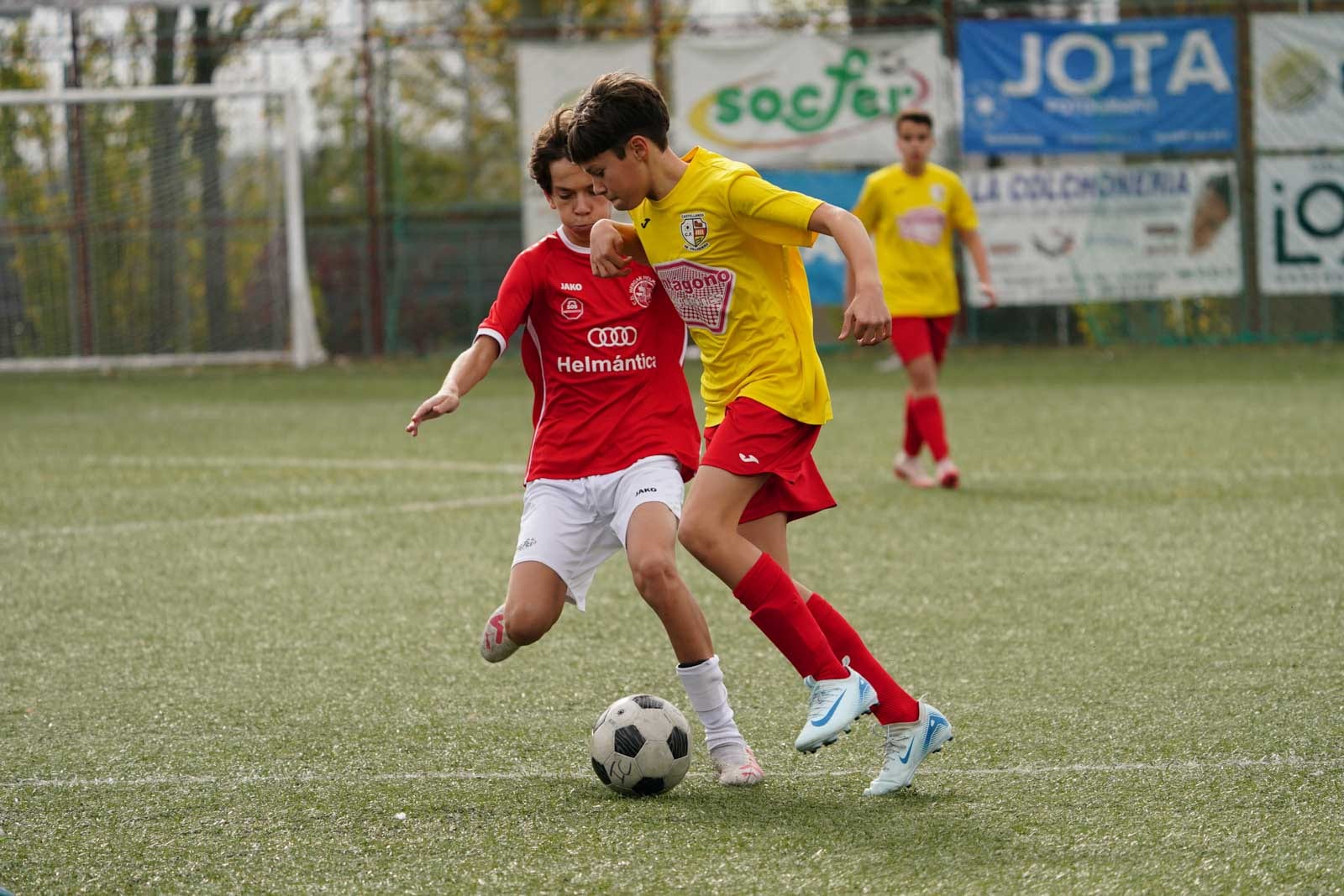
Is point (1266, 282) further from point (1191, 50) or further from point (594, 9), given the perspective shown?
point (594, 9)

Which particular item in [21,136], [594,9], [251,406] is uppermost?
[594,9]

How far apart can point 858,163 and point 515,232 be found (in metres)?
3.75

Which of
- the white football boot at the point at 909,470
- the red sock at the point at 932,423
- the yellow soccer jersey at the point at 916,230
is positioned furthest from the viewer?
the yellow soccer jersey at the point at 916,230

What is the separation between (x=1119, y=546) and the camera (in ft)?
21.9

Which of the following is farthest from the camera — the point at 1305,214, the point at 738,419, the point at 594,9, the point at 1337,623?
the point at 594,9

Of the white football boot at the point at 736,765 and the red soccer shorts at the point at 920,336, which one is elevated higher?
the red soccer shorts at the point at 920,336

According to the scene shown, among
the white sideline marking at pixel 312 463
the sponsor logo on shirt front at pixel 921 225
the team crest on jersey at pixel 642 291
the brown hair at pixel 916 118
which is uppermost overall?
the brown hair at pixel 916 118

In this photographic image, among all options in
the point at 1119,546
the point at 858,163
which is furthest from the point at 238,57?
the point at 1119,546

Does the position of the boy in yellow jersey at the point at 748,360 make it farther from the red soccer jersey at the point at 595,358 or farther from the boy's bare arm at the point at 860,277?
the red soccer jersey at the point at 595,358

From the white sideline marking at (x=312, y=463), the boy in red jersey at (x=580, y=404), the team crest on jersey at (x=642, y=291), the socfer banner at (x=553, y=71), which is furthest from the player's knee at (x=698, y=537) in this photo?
the socfer banner at (x=553, y=71)

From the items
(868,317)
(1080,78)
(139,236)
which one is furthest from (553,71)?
(868,317)

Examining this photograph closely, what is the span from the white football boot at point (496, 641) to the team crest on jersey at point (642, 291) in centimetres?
84

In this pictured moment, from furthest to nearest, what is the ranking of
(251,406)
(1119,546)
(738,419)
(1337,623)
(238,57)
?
(238,57)
(251,406)
(1119,546)
(1337,623)
(738,419)

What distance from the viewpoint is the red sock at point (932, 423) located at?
8336mm
